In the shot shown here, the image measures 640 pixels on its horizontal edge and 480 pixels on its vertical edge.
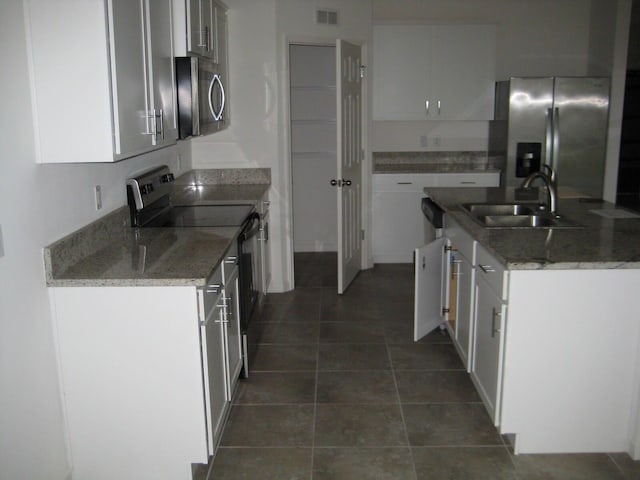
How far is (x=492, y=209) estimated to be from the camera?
3.92 meters

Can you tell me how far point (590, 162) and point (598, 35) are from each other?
4.22ft

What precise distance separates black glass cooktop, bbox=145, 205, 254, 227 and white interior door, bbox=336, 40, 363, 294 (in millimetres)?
1143

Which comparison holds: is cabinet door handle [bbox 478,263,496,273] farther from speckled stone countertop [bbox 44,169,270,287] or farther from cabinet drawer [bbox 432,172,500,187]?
cabinet drawer [bbox 432,172,500,187]

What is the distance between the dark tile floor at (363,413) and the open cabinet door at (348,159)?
2.07ft

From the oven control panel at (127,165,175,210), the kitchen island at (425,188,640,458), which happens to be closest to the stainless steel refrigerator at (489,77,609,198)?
the kitchen island at (425,188,640,458)

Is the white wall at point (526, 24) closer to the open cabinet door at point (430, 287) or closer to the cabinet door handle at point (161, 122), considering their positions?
the open cabinet door at point (430, 287)

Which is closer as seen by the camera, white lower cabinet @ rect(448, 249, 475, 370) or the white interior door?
white lower cabinet @ rect(448, 249, 475, 370)

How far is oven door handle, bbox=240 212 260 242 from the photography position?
348 centimetres

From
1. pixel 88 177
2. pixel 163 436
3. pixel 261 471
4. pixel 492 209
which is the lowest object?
pixel 261 471

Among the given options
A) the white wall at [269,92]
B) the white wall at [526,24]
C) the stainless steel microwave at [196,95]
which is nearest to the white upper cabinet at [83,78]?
the stainless steel microwave at [196,95]

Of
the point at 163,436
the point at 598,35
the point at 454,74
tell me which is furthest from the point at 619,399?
the point at 598,35

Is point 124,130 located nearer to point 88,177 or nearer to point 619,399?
point 88,177

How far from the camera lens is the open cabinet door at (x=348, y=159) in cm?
484

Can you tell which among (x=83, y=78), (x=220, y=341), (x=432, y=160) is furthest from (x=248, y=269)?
(x=432, y=160)
